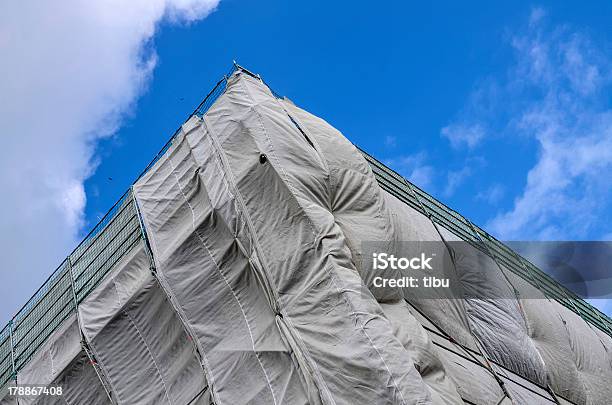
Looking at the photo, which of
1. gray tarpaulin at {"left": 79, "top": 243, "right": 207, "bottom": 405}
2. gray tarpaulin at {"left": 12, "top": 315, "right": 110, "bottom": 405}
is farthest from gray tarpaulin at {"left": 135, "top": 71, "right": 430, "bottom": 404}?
gray tarpaulin at {"left": 12, "top": 315, "right": 110, "bottom": 405}

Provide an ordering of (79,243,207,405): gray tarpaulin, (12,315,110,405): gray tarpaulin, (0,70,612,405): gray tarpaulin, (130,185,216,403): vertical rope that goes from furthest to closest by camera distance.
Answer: (12,315,110,405): gray tarpaulin
(79,243,207,405): gray tarpaulin
(130,185,216,403): vertical rope
(0,70,612,405): gray tarpaulin

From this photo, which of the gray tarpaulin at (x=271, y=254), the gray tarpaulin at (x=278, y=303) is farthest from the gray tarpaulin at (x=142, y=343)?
the gray tarpaulin at (x=271, y=254)

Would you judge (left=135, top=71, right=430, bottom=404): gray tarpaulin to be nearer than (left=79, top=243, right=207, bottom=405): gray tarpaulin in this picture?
Yes

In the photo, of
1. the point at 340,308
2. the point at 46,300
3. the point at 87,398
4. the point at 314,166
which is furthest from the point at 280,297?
the point at 46,300

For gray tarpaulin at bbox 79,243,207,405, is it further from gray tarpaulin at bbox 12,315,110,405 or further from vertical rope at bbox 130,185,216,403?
gray tarpaulin at bbox 12,315,110,405

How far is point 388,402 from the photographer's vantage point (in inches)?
433

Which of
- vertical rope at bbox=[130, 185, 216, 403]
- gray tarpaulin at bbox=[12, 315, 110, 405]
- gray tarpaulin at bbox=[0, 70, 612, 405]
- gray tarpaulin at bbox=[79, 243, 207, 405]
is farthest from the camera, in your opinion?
gray tarpaulin at bbox=[12, 315, 110, 405]

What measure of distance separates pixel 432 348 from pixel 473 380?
148 centimetres

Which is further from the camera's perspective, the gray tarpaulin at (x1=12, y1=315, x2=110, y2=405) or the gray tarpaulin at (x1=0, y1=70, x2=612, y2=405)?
the gray tarpaulin at (x1=12, y1=315, x2=110, y2=405)

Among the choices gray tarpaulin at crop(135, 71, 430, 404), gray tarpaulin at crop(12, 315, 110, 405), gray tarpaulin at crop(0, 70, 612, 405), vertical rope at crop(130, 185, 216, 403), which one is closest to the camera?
gray tarpaulin at crop(135, 71, 430, 404)

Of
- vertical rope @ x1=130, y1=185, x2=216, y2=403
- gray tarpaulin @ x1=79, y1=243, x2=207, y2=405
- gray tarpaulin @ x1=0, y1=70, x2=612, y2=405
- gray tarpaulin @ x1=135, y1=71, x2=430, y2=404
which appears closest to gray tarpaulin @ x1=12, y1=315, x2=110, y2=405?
gray tarpaulin @ x1=0, y1=70, x2=612, y2=405

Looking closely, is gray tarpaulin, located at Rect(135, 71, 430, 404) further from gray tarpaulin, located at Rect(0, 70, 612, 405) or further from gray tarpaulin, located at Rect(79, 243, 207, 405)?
gray tarpaulin, located at Rect(79, 243, 207, 405)

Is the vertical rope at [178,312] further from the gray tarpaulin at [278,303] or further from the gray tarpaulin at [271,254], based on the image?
the gray tarpaulin at [271,254]

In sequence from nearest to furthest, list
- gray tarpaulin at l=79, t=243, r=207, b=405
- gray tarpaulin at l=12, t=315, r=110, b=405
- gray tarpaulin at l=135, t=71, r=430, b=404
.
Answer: gray tarpaulin at l=135, t=71, r=430, b=404 < gray tarpaulin at l=79, t=243, r=207, b=405 < gray tarpaulin at l=12, t=315, r=110, b=405
